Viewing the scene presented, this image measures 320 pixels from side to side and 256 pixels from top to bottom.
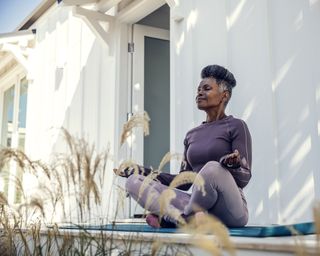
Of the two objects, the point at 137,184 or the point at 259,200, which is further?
the point at 259,200

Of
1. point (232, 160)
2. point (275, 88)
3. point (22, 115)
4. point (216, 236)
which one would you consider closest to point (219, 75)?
point (275, 88)

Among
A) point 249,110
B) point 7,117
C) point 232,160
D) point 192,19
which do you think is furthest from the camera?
point 7,117

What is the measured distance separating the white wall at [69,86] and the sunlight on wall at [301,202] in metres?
2.32

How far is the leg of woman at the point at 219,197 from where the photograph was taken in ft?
6.73

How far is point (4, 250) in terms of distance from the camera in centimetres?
237

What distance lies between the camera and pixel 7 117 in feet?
29.3

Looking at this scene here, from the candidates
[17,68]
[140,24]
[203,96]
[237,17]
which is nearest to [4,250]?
[203,96]

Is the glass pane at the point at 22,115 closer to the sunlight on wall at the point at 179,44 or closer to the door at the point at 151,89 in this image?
the door at the point at 151,89

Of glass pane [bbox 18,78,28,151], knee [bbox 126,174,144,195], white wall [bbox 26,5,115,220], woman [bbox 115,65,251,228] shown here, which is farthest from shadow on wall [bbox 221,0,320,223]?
glass pane [bbox 18,78,28,151]

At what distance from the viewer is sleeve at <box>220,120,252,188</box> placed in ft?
7.35

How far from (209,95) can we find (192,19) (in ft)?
4.54

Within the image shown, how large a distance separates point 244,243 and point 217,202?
27.7 inches

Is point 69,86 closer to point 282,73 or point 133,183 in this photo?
point 282,73

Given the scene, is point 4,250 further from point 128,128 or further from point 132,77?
point 132,77
